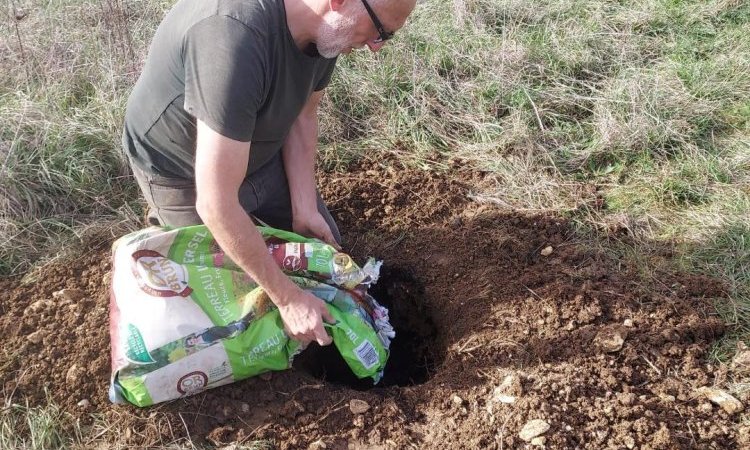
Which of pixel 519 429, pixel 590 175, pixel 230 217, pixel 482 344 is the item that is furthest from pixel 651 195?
pixel 230 217

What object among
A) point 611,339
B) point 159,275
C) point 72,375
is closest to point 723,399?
point 611,339

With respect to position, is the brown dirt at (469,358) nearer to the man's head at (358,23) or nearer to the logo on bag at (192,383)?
the logo on bag at (192,383)

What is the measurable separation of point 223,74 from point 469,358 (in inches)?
51.3

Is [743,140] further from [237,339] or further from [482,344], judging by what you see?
[237,339]

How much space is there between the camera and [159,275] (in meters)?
2.14

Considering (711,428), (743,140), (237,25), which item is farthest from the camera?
(743,140)

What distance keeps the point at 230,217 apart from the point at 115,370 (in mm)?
691

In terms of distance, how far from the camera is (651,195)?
115 inches

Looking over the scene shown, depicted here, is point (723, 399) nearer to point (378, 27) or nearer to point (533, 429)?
point (533, 429)

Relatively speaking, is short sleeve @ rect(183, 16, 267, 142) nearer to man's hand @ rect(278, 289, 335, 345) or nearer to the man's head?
the man's head

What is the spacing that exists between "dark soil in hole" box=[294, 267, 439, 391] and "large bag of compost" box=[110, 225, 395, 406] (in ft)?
0.86

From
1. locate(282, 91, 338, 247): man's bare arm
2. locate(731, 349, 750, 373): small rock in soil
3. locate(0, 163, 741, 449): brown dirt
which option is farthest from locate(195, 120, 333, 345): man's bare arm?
locate(731, 349, 750, 373): small rock in soil

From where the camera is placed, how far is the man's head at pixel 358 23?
173cm

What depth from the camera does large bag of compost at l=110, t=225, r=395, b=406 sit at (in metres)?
2.04
